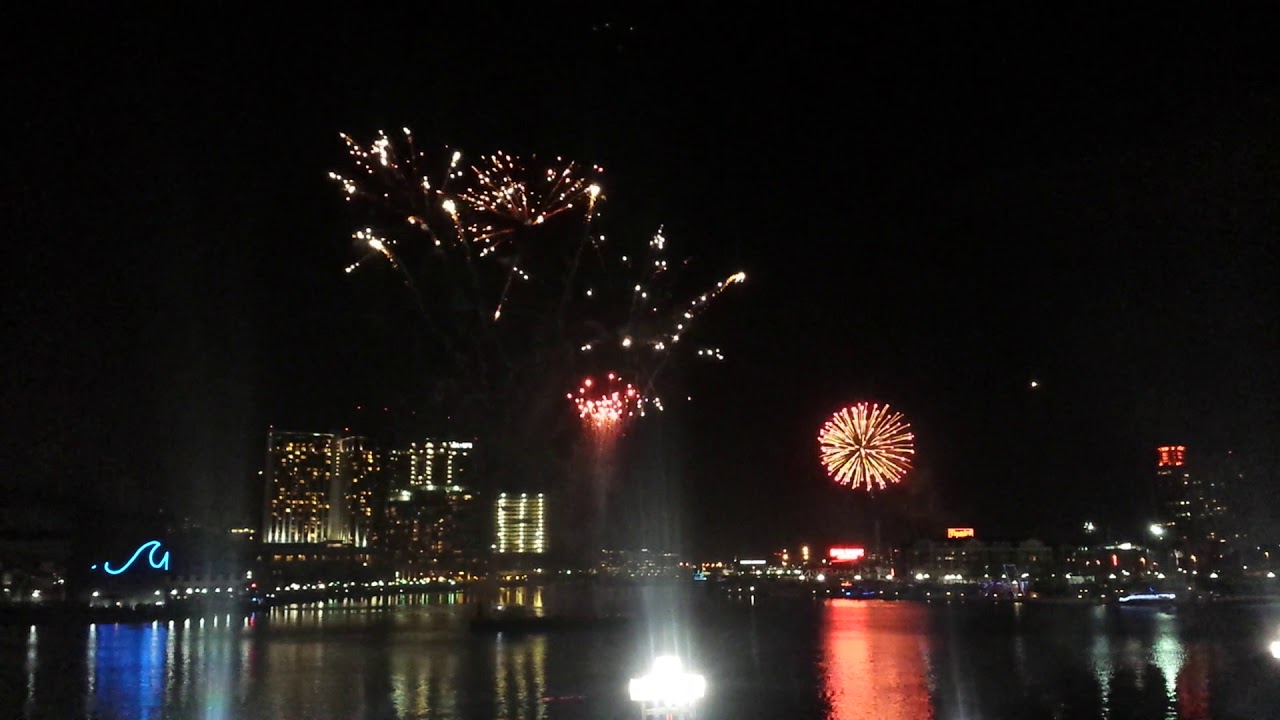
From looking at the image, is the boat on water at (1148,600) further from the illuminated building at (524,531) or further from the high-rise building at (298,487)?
the high-rise building at (298,487)

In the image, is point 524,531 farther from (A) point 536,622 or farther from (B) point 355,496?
(A) point 536,622

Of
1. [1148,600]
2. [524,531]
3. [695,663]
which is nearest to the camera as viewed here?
[695,663]

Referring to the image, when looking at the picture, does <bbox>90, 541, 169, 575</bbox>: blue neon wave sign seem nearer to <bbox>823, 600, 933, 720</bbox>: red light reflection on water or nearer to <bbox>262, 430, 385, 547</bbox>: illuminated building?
<bbox>823, 600, 933, 720</bbox>: red light reflection on water

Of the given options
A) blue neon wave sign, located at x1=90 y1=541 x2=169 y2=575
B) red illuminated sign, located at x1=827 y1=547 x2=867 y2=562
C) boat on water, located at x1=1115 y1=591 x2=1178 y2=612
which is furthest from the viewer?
red illuminated sign, located at x1=827 y1=547 x2=867 y2=562

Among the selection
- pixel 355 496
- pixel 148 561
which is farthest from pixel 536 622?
pixel 355 496

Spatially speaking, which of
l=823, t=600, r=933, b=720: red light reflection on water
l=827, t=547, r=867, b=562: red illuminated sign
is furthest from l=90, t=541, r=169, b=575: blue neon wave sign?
l=827, t=547, r=867, b=562: red illuminated sign

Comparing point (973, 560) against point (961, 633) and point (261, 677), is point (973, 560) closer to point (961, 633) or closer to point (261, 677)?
point (961, 633)
